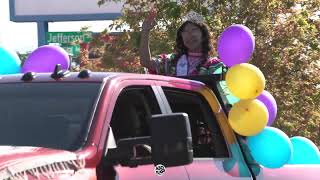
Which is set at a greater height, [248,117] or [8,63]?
[8,63]

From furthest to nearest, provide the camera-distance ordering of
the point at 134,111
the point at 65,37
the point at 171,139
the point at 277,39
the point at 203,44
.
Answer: the point at 65,37
the point at 277,39
the point at 203,44
the point at 134,111
the point at 171,139

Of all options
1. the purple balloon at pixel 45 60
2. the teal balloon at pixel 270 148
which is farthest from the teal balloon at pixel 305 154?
the purple balloon at pixel 45 60

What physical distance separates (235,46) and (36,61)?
1.66 m

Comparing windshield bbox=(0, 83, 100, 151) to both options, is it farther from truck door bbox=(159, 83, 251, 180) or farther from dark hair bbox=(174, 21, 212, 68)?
dark hair bbox=(174, 21, 212, 68)

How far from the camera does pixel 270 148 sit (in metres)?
5.15

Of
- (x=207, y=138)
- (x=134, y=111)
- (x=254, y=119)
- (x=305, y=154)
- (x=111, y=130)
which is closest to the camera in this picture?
(x=111, y=130)

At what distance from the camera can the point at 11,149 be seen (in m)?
3.47

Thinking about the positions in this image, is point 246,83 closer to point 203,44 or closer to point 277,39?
point 203,44

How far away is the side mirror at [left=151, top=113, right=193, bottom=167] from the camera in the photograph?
3.54 m

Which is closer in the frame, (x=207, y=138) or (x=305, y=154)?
(x=207, y=138)

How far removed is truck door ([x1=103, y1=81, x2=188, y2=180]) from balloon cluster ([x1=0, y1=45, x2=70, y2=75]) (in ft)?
4.94

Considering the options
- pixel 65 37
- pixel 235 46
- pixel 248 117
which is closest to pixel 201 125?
pixel 248 117

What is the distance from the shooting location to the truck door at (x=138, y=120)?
3922mm

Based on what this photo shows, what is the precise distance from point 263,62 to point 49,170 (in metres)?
8.53
